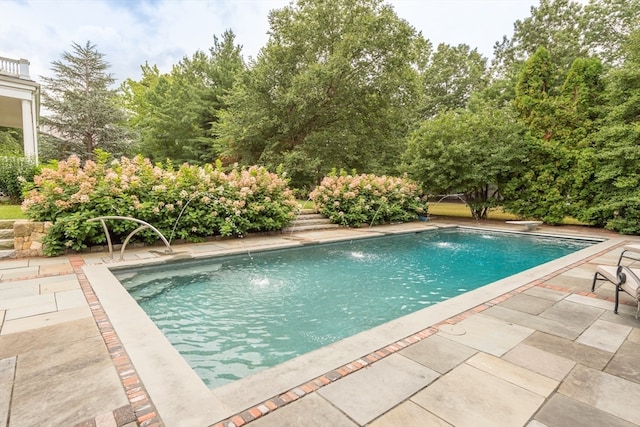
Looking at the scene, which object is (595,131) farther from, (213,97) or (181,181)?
(213,97)

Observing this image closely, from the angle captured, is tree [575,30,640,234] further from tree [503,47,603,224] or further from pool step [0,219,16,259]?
pool step [0,219,16,259]

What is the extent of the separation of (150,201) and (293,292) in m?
3.91

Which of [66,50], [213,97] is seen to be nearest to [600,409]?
[213,97]

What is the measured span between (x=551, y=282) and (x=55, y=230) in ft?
25.8

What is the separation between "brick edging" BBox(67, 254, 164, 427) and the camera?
5.19ft

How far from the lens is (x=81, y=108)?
622 inches

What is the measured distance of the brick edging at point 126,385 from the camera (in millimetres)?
1582

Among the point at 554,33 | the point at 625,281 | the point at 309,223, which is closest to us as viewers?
the point at 625,281

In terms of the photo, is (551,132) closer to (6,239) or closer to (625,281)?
(625,281)

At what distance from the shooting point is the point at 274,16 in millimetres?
15945

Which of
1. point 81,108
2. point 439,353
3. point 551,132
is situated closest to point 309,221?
point 439,353

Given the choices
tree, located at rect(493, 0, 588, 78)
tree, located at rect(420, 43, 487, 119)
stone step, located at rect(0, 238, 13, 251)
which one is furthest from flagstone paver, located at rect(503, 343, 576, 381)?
tree, located at rect(420, 43, 487, 119)

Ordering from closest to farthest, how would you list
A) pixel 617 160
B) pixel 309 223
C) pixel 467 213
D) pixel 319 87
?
pixel 617 160
pixel 309 223
pixel 319 87
pixel 467 213

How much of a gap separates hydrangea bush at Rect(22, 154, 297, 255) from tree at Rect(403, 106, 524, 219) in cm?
594
